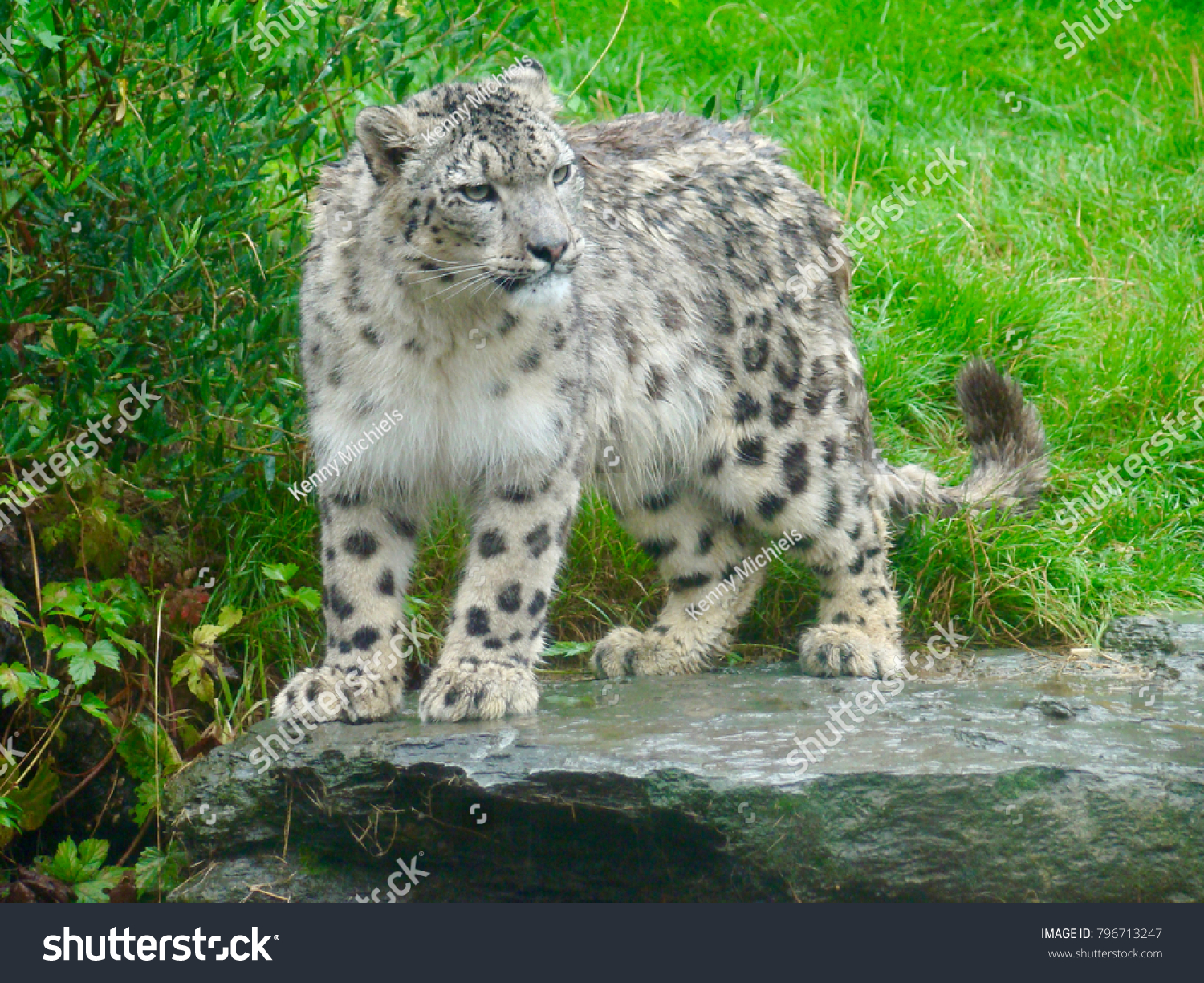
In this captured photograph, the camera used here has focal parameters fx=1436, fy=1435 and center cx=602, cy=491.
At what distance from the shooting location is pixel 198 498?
5.62 metres

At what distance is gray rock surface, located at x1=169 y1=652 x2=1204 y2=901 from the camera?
407 centimetres

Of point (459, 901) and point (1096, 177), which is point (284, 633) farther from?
point (1096, 177)

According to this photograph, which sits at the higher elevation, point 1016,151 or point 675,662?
point 1016,151

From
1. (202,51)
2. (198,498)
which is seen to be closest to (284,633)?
(198,498)

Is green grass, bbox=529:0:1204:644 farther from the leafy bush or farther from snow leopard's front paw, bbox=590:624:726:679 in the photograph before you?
the leafy bush

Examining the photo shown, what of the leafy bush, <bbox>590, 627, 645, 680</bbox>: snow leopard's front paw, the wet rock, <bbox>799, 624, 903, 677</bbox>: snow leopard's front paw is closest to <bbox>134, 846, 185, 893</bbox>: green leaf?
the leafy bush

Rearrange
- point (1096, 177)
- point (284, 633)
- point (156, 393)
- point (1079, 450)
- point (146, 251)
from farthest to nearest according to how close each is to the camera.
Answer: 1. point (1096, 177)
2. point (1079, 450)
3. point (284, 633)
4. point (156, 393)
5. point (146, 251)

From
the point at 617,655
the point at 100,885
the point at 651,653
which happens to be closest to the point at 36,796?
the point at 100,885

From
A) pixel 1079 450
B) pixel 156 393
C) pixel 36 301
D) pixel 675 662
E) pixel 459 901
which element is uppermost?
pixel 36 301

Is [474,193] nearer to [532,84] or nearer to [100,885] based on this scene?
[532,84]

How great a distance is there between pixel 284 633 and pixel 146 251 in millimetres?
1581

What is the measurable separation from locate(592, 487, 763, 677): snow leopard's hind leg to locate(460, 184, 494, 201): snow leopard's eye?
183 centimetres

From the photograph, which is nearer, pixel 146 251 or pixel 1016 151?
pixel 146 251

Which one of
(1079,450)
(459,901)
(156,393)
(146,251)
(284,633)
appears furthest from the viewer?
(1079,450)
